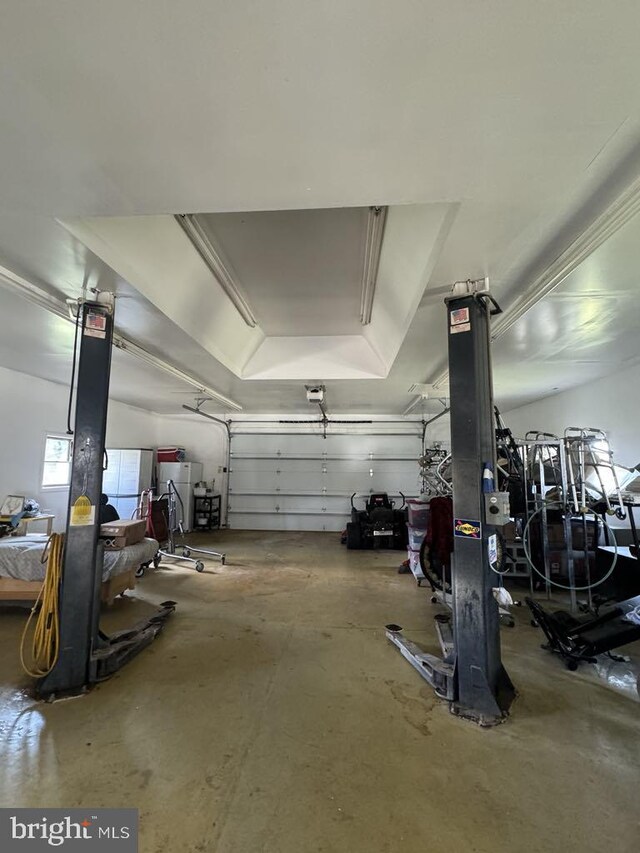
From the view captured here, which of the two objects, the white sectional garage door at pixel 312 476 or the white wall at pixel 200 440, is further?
the white wall at pixel 200 440

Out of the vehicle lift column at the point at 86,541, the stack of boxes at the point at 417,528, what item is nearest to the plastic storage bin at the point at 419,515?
the stack of boxes at the point at 417,528

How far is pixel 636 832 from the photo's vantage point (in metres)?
1.42

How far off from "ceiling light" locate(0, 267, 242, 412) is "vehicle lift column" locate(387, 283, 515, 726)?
9.58ft

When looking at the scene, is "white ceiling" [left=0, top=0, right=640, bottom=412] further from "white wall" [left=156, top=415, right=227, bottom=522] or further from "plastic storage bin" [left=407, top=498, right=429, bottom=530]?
"white wall" [left=156, top=415, right=227, bottom=522]

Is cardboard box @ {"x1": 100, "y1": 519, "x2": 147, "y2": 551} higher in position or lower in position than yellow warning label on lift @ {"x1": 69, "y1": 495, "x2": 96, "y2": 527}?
lower

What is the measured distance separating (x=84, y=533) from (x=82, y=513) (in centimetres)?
13

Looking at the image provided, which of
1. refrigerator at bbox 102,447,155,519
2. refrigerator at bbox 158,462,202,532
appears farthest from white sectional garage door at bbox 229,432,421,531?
refrigerator at bbox 102,447,155,519

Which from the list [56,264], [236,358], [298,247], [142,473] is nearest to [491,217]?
[298,247]

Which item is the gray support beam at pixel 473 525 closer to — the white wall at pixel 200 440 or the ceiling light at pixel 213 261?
the ceiling light at pixel 213 261

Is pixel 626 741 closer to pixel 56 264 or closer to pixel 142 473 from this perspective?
pixel 56 264

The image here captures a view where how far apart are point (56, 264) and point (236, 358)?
2.47 meters

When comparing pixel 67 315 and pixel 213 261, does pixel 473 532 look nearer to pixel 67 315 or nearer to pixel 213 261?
pixel 213 261

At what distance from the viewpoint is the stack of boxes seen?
4816mm

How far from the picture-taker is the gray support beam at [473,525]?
214 centimetres
